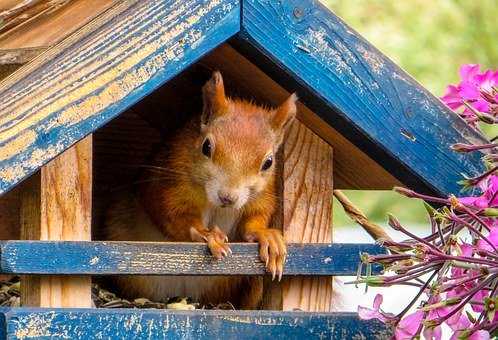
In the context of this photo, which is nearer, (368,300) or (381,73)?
(381,73)

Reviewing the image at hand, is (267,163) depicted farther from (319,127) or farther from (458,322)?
(458,322)

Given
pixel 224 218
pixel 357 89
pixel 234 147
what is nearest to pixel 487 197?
pixel 357 89

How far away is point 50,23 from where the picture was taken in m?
2.84

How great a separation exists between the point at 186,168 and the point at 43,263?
82 centimetres

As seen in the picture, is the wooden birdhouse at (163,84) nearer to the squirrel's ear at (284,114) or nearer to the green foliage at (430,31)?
the squirrel's ear at (284,114)

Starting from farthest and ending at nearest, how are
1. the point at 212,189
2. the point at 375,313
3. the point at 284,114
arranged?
the point at 212,189, the point at 284,114, the point at 375,313

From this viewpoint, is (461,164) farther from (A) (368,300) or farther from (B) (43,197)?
(A) (368,300)

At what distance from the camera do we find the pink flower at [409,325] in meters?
2.42

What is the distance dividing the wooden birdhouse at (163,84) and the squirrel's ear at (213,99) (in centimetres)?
6

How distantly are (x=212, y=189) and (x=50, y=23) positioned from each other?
1.92ft

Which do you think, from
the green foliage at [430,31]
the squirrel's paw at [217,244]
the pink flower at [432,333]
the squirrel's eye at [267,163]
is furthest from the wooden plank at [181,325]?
the green foliage at [430,31]

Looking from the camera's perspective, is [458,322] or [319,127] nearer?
[458,322]

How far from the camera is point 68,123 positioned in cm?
253

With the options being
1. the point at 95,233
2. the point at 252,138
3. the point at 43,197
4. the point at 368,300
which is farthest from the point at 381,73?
the point at 368,300
